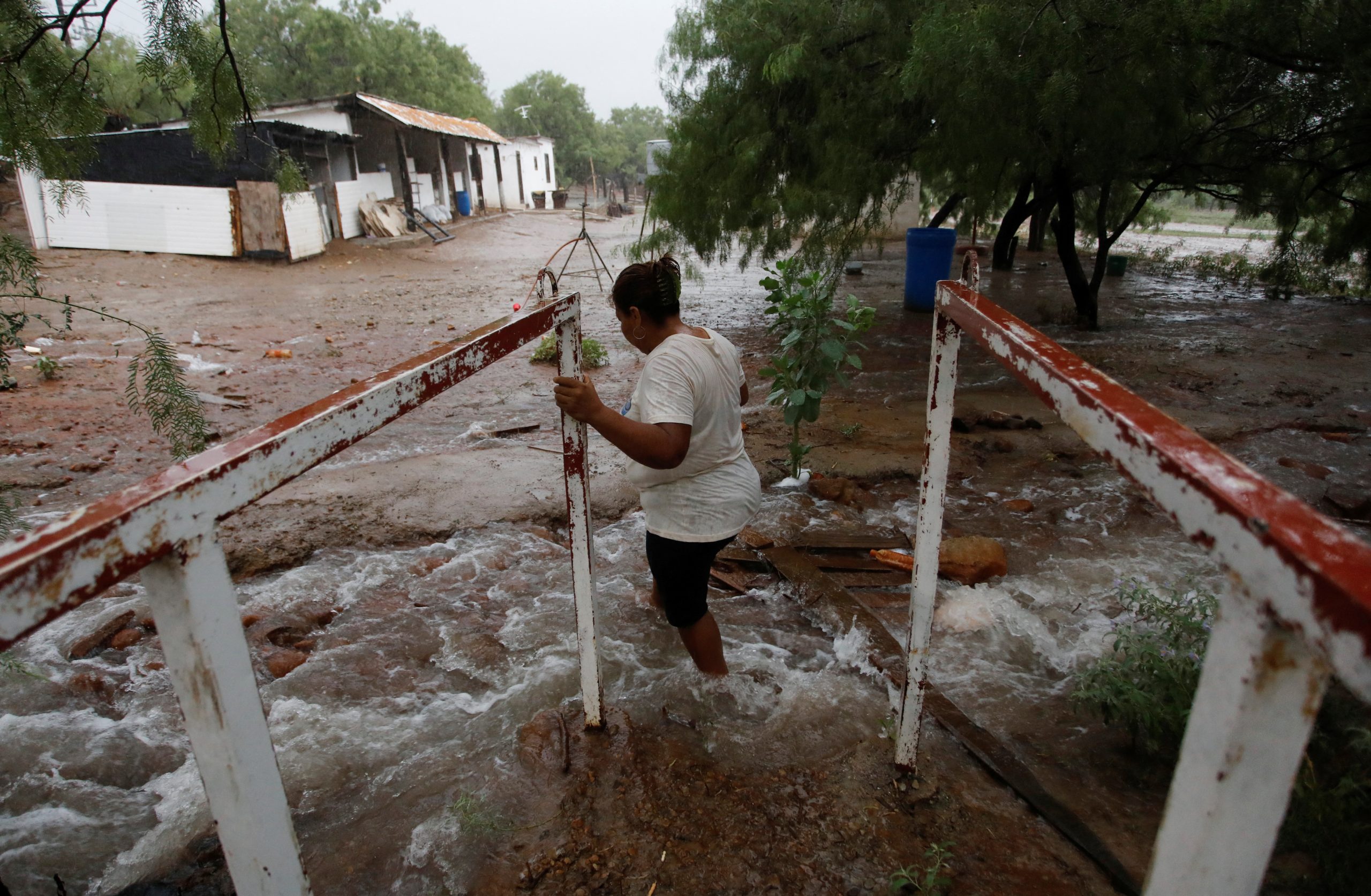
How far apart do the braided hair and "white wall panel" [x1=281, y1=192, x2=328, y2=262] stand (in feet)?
47.8

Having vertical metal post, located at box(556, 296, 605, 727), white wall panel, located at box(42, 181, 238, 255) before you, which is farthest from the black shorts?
white wall panel, located at box(42, 181, 238, 255)

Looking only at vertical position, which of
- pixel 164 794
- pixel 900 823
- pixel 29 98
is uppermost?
pixel 29 98

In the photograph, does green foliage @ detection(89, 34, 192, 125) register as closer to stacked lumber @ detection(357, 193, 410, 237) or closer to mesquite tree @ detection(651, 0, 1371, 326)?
stacked lumber @ detection(357, 193, 410, 237)

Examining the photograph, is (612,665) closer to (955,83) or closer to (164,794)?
→ (164,794)

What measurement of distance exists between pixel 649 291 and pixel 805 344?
2.20 meters

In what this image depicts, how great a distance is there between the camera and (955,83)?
6023 millimetres

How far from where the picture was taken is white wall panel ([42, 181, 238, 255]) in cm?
1434

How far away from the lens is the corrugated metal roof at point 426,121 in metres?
20.0

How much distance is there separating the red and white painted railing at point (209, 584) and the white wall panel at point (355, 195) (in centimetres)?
1887

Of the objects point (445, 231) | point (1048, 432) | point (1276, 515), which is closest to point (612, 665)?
point (1276, 515)

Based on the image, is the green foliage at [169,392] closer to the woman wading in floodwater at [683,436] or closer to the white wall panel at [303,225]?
the woman wading in floodwater at [683,436]

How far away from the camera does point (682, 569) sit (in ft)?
8.32

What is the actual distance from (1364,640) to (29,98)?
15.0ft

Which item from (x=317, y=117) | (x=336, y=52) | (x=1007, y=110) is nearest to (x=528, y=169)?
(x=336, y=52)
